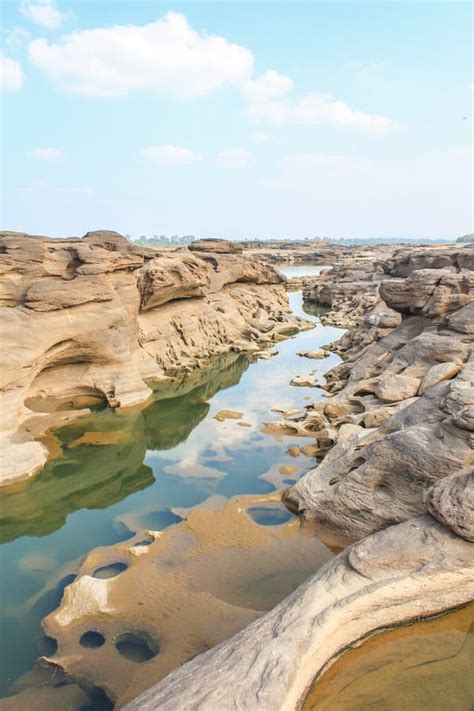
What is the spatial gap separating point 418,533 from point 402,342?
11.9m

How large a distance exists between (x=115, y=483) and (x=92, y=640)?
5.78m

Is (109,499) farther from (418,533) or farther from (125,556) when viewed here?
(418,533)

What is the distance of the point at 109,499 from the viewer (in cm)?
1170

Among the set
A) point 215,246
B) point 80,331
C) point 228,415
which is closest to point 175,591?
point 228,415

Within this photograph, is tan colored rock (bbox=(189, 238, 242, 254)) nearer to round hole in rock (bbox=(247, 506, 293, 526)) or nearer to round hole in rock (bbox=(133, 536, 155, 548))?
round hole in rock (bbox=(247, 506, 293, 526))

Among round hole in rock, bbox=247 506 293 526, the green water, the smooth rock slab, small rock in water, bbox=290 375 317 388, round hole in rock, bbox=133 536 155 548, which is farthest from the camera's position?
small rock in water, bbox=290 375 317 388

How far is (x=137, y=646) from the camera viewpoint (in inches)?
265

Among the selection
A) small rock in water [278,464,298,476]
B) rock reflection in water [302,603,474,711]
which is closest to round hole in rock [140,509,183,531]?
small rock in water [278,464,298,476]

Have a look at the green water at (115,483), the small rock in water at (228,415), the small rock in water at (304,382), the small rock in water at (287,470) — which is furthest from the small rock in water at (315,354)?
the small rock in water at (287,470)

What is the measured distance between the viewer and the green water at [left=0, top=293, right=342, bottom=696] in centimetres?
815

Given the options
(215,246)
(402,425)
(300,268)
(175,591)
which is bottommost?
(175,591)

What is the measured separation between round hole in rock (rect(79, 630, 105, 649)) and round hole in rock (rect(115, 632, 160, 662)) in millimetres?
239

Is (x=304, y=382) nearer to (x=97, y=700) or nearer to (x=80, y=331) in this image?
(x=80, y=331)

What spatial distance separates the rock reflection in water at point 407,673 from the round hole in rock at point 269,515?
416 centimetres
